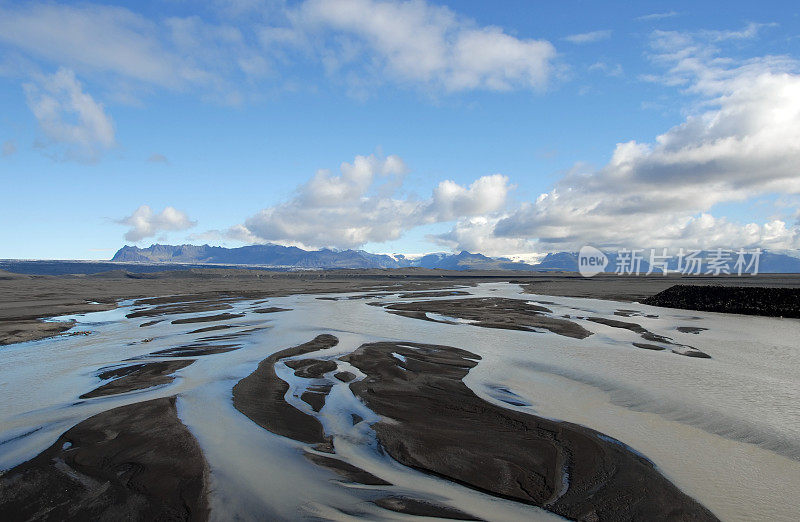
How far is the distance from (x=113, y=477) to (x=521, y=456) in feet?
31.3

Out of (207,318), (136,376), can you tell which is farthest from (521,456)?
(207,318)

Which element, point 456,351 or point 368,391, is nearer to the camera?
point 368,391

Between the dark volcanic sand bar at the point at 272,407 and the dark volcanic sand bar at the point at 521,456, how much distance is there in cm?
212

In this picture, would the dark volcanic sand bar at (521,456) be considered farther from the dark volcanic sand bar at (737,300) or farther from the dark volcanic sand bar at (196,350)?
the dark volcanic sand bar at (737,300)

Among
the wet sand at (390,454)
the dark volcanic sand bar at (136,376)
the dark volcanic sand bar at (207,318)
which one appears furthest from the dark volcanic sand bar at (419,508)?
the dark volcanic sand bar at (207,318)

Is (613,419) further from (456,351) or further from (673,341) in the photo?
(673,341)

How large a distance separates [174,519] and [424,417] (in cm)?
754

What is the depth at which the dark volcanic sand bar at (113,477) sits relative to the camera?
838 cm

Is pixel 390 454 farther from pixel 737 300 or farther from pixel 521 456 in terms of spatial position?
pixel 737 300

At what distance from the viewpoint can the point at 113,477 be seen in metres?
9.70

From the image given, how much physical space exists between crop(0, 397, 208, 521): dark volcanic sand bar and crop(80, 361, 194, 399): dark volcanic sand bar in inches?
163

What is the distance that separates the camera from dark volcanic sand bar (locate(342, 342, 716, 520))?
8.70m

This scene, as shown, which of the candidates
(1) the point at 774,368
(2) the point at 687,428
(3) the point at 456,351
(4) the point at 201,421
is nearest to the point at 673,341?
(1) the point at 774,368

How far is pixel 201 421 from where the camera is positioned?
1358 cm
